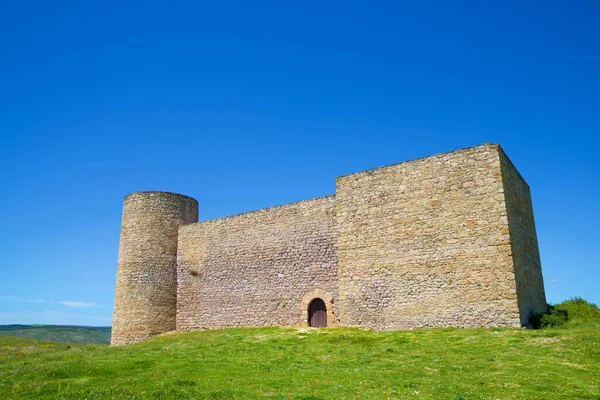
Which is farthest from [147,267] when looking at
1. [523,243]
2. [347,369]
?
[523,243]

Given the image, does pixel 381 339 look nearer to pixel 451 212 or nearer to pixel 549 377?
pixel 451 212

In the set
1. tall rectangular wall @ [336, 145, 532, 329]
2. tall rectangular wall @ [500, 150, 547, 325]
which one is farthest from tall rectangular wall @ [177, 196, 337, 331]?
tall rectangular wall @ [500, 150, 547, 325]

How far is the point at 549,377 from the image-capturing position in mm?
9078

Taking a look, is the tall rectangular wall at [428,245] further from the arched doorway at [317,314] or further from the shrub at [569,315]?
the shrub at [569,315]

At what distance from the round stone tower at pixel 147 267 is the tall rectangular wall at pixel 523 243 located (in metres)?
16.1

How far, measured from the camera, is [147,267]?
2372cm

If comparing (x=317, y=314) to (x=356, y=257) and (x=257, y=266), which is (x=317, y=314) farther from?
(x=257, y=266)

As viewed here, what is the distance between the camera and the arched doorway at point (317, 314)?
1888 centimetres

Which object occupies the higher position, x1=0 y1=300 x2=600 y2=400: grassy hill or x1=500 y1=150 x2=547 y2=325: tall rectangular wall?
x1=500 y1=150 x2=547 y2=325: tall rectangular wall

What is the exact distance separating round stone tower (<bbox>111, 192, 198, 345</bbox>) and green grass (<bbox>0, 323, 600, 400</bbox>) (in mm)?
Answer: 7424

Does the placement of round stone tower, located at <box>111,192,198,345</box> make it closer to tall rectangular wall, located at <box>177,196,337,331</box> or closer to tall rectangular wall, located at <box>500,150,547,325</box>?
tall rectangular wall, located at <box>177,196,337,331</box>

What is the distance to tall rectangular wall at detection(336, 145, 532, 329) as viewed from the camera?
14719 millimetres

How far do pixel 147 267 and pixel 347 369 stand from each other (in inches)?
614

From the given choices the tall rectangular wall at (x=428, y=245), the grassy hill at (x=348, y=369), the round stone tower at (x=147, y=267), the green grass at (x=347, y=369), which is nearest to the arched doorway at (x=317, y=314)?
the tall rectangular wall at (x=428, y=245)
